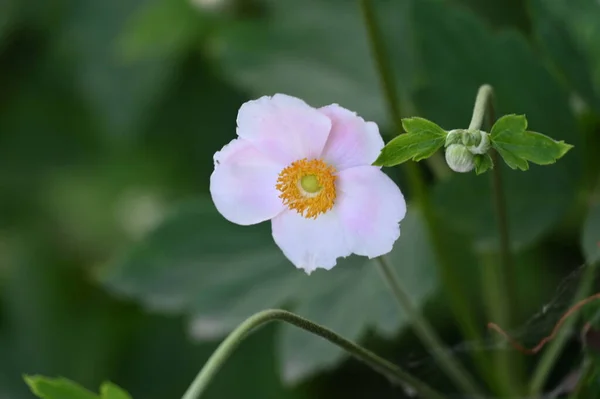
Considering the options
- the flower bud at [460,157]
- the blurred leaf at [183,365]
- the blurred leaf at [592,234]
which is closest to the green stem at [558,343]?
the blurred leaf at [592,234]

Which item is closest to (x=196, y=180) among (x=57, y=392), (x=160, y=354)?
(x=160, y=354)

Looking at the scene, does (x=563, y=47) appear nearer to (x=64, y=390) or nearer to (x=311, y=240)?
(x=311, y=240)

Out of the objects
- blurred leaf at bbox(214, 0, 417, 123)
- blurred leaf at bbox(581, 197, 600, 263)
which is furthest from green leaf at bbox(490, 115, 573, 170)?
blurred leaf at bbox(214, 0, 417, 123)

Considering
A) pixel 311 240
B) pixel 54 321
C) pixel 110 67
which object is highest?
pixel 110 67

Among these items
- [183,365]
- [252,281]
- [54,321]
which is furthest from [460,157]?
[54,321]

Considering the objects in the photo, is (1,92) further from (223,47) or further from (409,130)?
(409,130)

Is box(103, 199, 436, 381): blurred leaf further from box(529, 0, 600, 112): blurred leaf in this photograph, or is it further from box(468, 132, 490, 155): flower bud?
box(468, 132, 490, 155): flower bud

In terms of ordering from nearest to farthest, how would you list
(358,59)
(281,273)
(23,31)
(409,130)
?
(409,130), (281,273), (358,59), (23,31)
